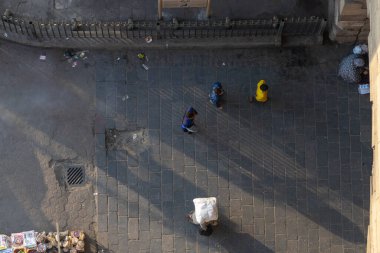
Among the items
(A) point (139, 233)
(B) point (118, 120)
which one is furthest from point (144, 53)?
(A) point (139, 233)

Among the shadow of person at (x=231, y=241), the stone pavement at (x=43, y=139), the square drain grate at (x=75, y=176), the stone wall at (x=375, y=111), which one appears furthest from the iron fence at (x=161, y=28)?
the shadow of person at (x=231, y=241)

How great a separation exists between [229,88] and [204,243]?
373 cm

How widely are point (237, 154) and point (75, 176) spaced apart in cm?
386

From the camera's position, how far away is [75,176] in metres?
14.0

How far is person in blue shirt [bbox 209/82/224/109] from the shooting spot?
13.6 meters

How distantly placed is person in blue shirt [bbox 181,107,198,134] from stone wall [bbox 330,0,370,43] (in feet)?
13.0

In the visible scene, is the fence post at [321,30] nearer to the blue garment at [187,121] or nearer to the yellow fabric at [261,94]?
the yellow fabric at [261,94]

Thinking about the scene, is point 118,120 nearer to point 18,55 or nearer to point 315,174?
point 18,55

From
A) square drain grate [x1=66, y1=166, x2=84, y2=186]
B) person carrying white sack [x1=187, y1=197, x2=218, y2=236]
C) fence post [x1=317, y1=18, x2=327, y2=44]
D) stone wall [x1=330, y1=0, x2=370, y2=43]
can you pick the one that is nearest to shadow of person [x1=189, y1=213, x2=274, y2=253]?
person carrying white sack [x1=187, y1=197, x2=218, y2=236]

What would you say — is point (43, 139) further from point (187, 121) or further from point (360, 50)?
point (360, 50)

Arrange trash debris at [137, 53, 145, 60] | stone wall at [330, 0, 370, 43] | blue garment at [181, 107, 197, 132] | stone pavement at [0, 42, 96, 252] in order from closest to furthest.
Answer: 1. blue garment at [181, 107, 197, 132]
2. stone wall at [330, 0, 370, 43]
3. stone pavement at [0, 42, 96, 252]
4. trash debris at [137, 53, 145, 60]

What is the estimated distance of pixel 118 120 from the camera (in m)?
14.2

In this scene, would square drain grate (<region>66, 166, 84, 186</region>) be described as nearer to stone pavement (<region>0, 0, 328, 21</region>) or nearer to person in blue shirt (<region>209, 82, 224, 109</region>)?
person in blue shirt (<region>209, 82, 224, 109</region>)

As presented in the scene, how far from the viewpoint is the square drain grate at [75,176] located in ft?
46.0
